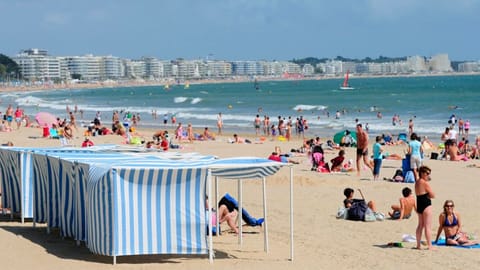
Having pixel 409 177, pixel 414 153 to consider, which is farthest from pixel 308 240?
pixel 409 177

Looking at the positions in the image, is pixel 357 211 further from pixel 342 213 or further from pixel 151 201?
pixel 151 201

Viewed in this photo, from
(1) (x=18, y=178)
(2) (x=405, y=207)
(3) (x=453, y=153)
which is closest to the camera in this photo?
(1) (x=18, y=178)

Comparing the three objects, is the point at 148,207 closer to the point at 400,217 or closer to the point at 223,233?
the point at 223,233

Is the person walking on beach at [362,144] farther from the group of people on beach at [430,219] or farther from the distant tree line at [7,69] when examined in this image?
the distant tree line at [7,69]

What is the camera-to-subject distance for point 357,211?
12023 millimetres

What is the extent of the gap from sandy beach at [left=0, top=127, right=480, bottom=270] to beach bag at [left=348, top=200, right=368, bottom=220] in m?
0.24

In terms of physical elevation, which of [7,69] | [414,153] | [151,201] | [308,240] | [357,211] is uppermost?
[7,69]

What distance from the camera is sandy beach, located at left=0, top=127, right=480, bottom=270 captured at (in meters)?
9.18

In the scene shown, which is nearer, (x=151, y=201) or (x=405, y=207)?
(x=151, y=201)

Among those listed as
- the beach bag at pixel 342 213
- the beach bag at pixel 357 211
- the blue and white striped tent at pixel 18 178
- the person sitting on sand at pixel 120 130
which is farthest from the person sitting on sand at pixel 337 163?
the person sitting on sand at pixel 120 130

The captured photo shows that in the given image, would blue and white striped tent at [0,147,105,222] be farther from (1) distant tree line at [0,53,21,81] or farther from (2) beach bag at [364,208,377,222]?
(1) distant tree line at [0,53,21,81]

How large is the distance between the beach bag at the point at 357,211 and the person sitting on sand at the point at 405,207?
0.45 meters

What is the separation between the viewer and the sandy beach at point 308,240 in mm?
9180

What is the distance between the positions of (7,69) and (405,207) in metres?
181
